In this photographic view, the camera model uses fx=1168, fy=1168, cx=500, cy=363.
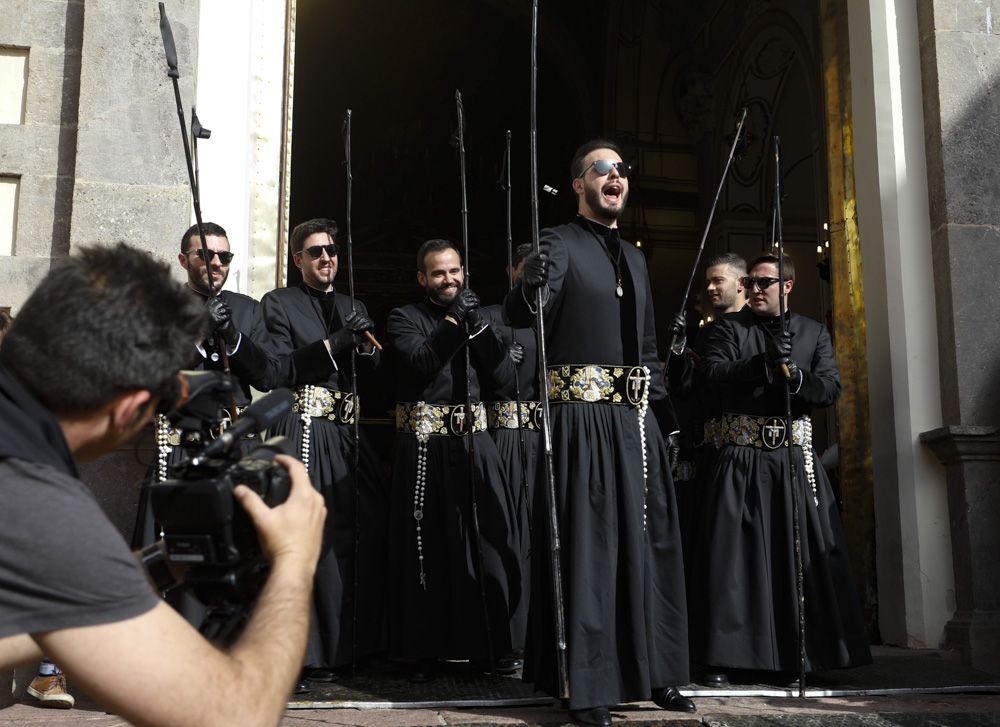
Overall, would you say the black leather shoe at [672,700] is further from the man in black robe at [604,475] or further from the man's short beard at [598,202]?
the man's short beard at [598,202]

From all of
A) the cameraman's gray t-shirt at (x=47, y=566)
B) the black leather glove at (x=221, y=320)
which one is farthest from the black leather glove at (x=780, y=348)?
the cameraman's gray t-shirt at (x=47, y=566)

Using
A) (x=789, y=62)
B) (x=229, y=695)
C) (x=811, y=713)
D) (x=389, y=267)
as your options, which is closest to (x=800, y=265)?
(x=789, y=62)

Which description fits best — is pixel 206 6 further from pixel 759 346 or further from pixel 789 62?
pixel 789 62

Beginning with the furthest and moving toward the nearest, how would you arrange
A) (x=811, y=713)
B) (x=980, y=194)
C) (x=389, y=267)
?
(x=389, y=267) → (x=980, y=194) → (x=811, y=713)

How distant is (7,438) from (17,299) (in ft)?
13.7

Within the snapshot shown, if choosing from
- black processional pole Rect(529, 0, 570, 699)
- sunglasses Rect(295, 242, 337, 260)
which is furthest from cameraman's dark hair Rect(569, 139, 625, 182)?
sunglasses Rect(295, 242, 337, 260)

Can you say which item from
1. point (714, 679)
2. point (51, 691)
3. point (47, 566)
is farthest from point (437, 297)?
point (47, 566)

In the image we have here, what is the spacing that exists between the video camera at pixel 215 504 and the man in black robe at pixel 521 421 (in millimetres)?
4117

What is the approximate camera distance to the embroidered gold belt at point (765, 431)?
579cm

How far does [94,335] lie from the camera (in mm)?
1798

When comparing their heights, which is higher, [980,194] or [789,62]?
[789,62]

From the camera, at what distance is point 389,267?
1734 cm

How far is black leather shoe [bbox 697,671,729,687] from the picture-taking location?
529cm

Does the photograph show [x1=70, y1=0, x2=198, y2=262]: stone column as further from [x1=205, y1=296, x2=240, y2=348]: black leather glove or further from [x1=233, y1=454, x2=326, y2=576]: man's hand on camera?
[x1=233, y1=454, x2=326, y2=576]: man's hand on camera
